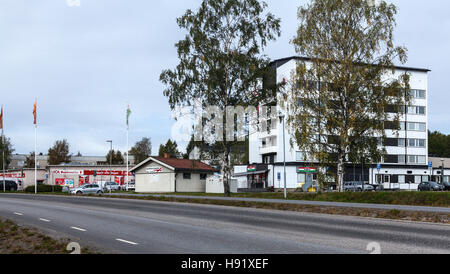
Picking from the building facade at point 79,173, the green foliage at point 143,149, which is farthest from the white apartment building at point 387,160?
the green foliage at point 143,149

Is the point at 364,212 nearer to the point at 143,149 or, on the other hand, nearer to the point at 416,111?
the point at 416,111

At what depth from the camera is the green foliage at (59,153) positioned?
120000 mm

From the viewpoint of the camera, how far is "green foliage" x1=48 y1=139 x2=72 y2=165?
120000mm

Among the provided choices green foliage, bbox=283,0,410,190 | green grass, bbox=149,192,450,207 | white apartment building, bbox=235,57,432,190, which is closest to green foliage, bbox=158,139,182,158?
white apartment building, bbox=235,57,432,190

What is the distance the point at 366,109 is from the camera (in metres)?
32.7

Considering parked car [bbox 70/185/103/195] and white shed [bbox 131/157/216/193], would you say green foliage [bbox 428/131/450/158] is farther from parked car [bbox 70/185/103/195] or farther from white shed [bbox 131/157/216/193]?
parked car [bbox 70/185/103/195]

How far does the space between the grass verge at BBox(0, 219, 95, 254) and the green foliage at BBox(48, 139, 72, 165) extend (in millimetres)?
112814

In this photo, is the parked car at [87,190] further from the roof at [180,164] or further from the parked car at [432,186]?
the parked car at [432,186]

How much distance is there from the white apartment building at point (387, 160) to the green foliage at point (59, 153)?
62142mm

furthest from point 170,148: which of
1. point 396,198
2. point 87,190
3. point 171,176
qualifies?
point 396,198

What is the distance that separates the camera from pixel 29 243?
11.1 meters

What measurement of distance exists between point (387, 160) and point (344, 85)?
142 ft
